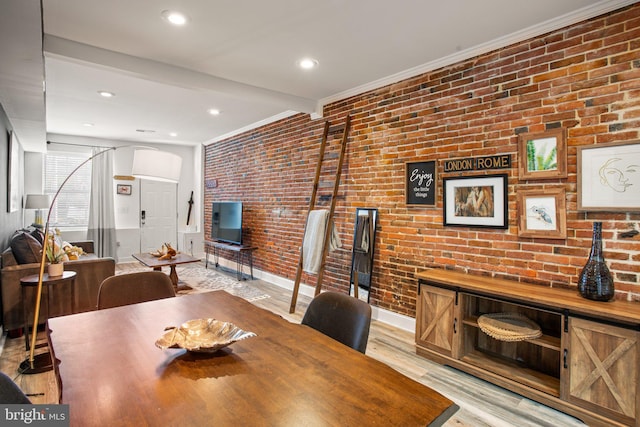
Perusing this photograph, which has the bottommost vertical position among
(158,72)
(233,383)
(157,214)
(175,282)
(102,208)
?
(175,282)

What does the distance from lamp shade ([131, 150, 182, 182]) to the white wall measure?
4.93 meters

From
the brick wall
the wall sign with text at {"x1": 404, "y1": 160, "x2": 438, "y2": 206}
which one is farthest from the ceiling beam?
the wall sign with text at {"x1": 404, "y1": 160, "x2": 438, "y2": 206}

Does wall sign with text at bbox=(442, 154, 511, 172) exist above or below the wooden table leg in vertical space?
above

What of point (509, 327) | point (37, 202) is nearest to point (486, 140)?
point (509, 327)

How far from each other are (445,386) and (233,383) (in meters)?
1.84

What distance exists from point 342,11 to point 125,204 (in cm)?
666

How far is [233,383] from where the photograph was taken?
1.09 metres

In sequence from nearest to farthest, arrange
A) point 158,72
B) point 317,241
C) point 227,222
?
point 158,72 < point 317,241 < point 227,222

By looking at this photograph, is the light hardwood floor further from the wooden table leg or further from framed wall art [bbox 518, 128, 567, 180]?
the wooden table leg

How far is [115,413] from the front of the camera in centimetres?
92

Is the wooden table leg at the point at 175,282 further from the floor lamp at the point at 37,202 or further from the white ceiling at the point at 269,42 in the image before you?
the floor lamp at the point at 37,202

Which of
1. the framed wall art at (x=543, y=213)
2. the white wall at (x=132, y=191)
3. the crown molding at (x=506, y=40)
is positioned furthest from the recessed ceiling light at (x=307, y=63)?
the white wall at (x=132, y=191)

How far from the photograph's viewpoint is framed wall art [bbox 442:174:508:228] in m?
2.68

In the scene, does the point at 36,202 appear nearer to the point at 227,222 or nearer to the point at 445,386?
the point at 227,222
